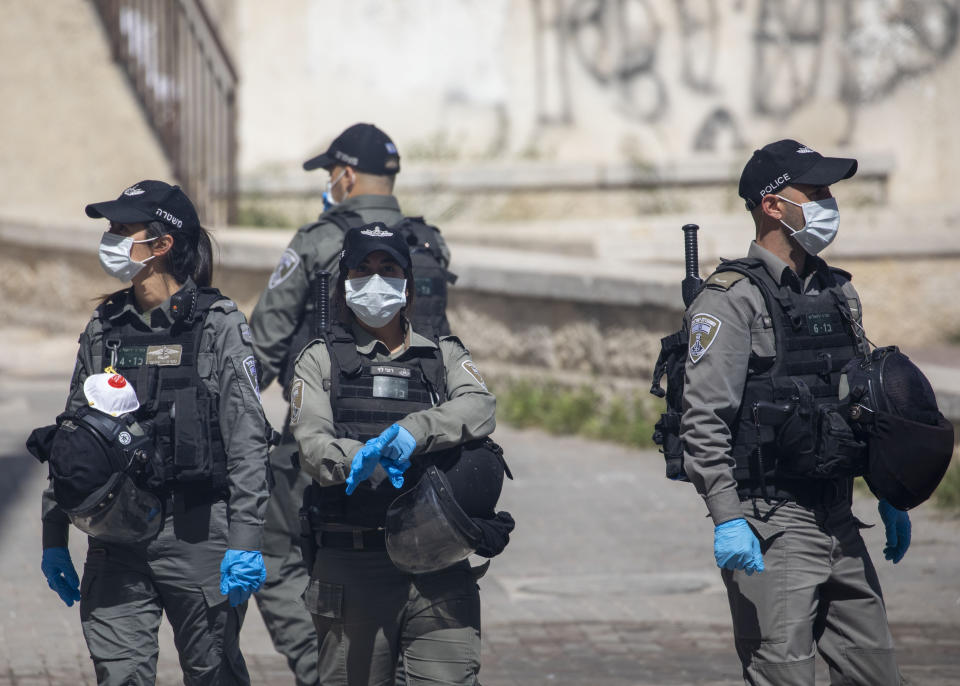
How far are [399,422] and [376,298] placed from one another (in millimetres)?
390

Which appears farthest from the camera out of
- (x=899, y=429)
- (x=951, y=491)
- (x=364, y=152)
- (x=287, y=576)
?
(x=951, y=491)

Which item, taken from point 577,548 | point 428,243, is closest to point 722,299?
point 428,243

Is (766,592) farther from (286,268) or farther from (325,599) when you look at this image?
(286,268)

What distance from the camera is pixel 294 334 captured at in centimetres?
543

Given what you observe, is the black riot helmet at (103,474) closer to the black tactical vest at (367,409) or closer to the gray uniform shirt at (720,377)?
the black tactical vest at (367,409)

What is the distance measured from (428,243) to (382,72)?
36.0 ft

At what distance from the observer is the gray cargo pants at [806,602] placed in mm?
3879

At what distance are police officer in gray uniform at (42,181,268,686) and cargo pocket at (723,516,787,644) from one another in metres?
1.38

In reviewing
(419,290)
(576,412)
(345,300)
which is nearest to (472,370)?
(345,300)

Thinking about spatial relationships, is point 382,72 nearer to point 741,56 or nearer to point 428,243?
point 741,56

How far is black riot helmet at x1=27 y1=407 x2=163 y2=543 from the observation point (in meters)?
3.82

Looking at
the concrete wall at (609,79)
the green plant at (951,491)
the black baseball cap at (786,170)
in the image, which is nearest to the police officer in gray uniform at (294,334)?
the black baseball cap at (786,170)

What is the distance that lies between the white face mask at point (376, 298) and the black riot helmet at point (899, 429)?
1.31 meters

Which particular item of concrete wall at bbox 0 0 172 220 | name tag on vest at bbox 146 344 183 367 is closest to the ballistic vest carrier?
name tag on vest at bbox 146 344 183 367
